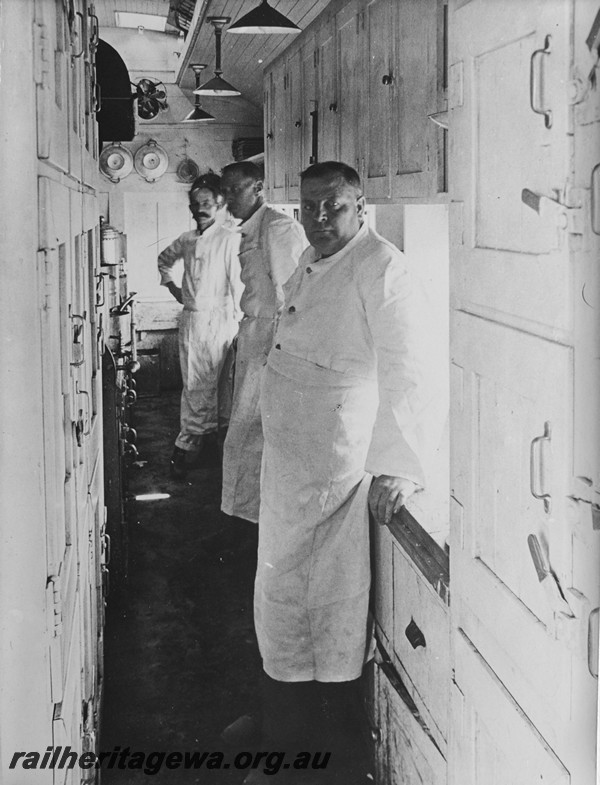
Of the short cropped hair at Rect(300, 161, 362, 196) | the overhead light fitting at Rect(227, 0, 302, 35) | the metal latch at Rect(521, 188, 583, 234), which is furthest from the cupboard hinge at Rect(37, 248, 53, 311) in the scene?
the overhead light fitting at Rect(227, 0, 302, 35)

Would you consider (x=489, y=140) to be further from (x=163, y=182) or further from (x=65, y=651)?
(x=163, y=182)

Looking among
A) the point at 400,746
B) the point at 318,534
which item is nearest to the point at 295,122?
the point at 318,534

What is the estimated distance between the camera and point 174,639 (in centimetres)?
382

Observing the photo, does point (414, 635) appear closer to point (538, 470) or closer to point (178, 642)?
point (538, 470)

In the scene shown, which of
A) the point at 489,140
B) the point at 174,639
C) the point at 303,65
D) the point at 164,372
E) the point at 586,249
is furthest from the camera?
the point at 164,372

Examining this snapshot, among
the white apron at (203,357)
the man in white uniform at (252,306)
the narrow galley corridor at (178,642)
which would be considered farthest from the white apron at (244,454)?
the white apron at (203,357)

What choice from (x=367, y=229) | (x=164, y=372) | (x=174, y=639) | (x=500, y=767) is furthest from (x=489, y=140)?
(x=164, y=372)

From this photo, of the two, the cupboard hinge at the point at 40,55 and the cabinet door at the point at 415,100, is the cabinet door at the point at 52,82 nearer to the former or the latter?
the cupboard hinge at the point at 40,55

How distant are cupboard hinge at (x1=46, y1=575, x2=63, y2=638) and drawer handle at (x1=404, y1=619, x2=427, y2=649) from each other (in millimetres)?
1181

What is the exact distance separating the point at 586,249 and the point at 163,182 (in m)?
8.66

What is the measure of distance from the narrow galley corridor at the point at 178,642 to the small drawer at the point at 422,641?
2.68 ft

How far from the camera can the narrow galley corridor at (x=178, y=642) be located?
302 centimetres

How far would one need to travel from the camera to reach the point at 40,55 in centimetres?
127

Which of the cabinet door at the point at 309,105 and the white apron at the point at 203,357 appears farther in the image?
the white apron at the point at 203,357
